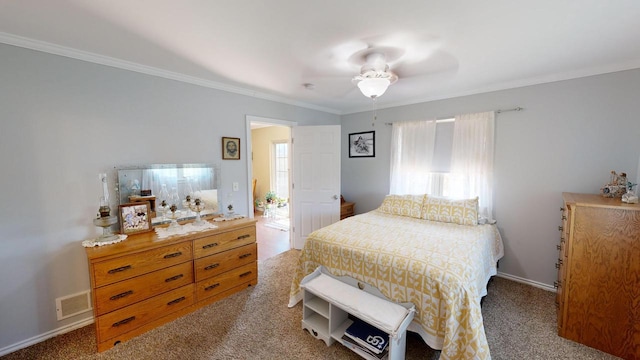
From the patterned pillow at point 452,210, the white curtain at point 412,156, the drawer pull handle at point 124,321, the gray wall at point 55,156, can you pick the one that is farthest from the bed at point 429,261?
the gray wall at point 55,156

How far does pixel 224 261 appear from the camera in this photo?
8.32 feet

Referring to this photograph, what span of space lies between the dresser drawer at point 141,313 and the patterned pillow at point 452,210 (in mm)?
2747

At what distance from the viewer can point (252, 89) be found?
3.16 meters

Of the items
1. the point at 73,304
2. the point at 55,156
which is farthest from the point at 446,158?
the point at 73,304

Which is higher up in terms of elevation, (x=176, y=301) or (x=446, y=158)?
(x=446, y=158)

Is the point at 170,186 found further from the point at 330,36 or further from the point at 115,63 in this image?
the point at 330,36

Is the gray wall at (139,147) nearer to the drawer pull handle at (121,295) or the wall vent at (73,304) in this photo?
the wall vent at (73,304)

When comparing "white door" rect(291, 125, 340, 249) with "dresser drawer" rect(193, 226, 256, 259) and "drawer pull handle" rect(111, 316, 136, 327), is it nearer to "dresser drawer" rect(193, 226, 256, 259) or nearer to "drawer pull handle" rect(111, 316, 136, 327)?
"dresser drawer" rect(193, 226, 256, 259)

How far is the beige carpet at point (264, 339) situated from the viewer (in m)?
1.82

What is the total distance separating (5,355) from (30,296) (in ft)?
1.37

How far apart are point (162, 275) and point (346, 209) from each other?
2.73m

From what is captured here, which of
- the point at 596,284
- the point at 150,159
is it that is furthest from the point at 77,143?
the point at 596,284

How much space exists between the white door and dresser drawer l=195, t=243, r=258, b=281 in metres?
1.26

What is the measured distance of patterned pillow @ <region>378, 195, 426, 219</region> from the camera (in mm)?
3101
